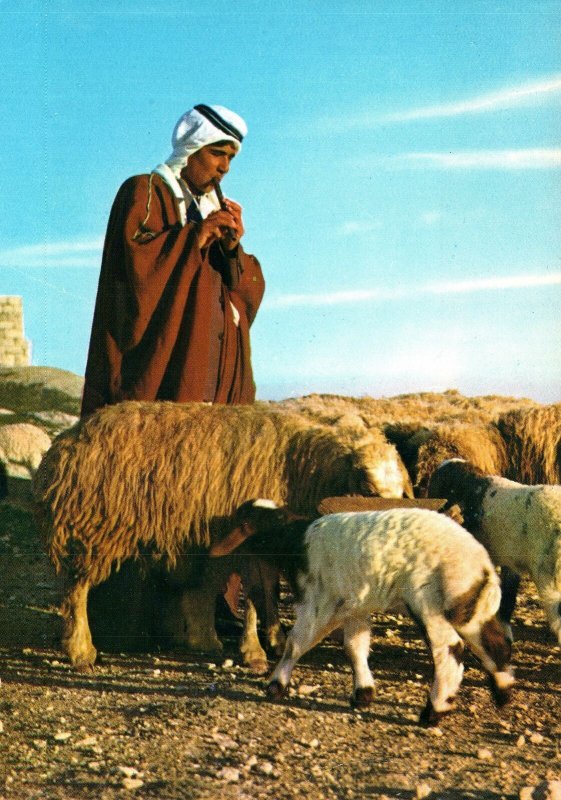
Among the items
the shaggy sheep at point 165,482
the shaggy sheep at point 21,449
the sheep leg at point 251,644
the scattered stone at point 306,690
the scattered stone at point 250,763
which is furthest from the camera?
the shaggy sheep at point 21,449

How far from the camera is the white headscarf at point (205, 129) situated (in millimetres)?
7352

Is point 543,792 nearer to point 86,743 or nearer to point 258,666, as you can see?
point 86,743

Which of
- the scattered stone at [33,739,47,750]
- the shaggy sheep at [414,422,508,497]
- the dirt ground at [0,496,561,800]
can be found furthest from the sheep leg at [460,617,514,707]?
the shaggy sheep at [414,422,508,497]

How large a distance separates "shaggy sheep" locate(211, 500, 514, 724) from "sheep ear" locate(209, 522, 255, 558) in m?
0.30

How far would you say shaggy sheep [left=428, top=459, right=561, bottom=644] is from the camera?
5.75 m

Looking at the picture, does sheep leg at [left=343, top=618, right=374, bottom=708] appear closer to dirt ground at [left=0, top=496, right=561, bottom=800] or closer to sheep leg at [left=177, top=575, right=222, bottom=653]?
dirt ground at [left=0, top=496, right=561, bottom=800]

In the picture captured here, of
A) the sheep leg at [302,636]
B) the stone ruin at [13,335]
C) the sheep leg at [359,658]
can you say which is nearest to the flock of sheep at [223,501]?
the sheep leg at [302,636]

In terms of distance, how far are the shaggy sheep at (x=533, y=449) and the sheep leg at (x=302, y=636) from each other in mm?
2994

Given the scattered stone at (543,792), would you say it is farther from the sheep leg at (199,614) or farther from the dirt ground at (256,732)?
the sheep leg at (199,614)

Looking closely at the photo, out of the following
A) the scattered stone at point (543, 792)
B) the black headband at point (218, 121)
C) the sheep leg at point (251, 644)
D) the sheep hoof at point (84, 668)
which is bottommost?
the sheep hoof at point (84, 668)

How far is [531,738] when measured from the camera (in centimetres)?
477

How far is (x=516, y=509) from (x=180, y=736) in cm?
237

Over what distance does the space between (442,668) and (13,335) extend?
25.1 meters

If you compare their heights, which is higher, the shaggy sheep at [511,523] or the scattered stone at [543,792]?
the shaggy sheep at [511,523]
